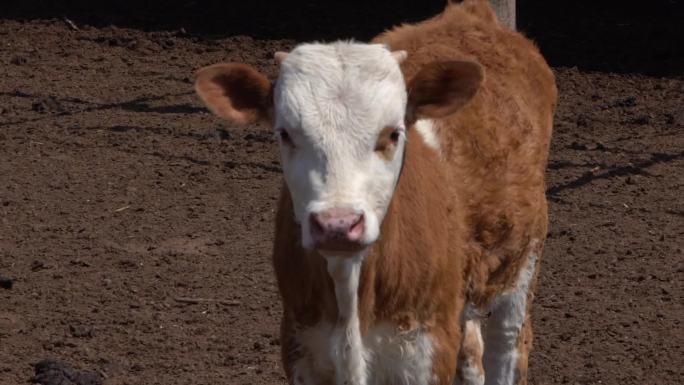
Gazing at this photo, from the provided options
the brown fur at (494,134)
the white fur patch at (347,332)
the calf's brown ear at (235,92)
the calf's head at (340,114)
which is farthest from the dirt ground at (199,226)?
the calf's head at (340,114)

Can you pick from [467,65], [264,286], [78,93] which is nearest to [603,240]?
[264,286]

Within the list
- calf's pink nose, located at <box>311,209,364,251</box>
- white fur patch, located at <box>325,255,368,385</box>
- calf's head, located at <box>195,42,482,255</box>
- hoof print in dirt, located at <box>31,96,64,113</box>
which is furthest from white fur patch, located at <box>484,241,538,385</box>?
hoof print in dirt, located at <box>31,96,64,113</box>

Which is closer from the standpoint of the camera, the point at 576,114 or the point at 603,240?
the point at 603,240

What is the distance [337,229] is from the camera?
13.1 feet

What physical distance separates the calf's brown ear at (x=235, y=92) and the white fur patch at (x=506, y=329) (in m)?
1.80

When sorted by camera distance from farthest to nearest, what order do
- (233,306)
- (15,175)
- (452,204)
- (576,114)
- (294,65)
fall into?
(576,114) → (15,175) → (233,306) → (452,204) → (294,65)

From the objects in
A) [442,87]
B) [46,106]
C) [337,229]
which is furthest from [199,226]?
[337,229]

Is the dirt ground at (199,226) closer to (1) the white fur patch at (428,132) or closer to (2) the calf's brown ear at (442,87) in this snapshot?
(1) the white fur patch at (428,132)

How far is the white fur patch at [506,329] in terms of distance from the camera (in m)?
6.09

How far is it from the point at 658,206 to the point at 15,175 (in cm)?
419

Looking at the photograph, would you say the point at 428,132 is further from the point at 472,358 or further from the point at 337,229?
the point at 337,229

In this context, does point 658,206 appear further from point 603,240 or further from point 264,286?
point 264,286

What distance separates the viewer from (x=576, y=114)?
10.4 meters

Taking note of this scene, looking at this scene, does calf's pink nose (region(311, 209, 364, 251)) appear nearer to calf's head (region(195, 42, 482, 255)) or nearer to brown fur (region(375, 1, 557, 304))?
calf's head (region(195, 42, 482, 255))
